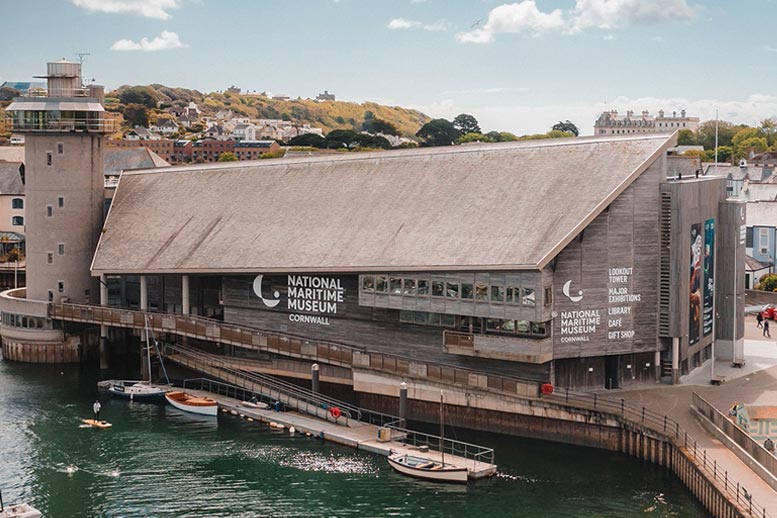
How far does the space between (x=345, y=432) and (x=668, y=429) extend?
16.2 m

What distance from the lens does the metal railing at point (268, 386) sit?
2485 inches

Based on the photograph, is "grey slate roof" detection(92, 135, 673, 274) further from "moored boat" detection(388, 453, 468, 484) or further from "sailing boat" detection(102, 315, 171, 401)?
"moored boat" detection(388, 453, 468, 484)

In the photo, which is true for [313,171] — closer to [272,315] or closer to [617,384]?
[272,315]

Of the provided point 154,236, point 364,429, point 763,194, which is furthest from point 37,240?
point 763,194

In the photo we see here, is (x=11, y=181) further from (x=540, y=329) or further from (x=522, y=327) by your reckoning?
(x=540, y=329)

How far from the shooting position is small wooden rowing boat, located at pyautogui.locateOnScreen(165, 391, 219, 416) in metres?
64.4

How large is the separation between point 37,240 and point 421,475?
132 feet

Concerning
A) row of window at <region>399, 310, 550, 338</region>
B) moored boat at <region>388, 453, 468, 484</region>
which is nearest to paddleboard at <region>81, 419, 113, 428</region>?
row of window at <region>399, 310, 550, 338</region>

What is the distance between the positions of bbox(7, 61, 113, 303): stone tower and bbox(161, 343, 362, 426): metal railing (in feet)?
39.7

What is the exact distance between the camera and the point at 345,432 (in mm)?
59281

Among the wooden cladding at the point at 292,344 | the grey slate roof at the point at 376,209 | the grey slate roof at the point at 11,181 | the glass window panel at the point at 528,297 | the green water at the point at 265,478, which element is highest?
the grey slate roof at the point at 11,181

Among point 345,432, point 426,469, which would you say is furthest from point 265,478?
point 426,469

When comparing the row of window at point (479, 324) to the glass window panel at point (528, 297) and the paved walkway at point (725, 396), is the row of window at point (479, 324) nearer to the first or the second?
the glass window panel at point (528, 297)

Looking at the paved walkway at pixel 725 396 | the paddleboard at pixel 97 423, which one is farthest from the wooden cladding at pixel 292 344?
the paddleboard at pixel 97 423
